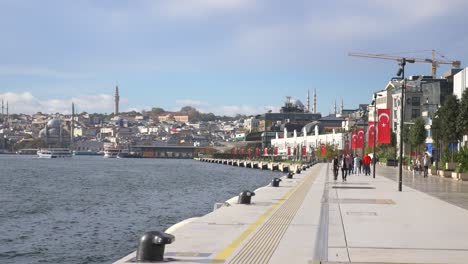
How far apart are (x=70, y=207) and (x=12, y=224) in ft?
34.1

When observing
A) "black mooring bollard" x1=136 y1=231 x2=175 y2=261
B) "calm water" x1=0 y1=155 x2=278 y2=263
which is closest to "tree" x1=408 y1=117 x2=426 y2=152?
"calm water" x1=0 y1=155 x2=278 y2=263

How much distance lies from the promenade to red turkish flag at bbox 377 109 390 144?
1604 centimetres

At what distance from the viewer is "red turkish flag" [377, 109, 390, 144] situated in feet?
150

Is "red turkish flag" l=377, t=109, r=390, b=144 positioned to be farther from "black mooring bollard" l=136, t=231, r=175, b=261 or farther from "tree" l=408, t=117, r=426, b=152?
"tree" l=408, t=117, r=426, b=152

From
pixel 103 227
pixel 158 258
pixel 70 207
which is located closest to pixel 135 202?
pixel 70 207

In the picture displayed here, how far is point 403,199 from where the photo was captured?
102 feet

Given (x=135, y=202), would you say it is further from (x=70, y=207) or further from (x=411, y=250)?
(x=411, y=250)

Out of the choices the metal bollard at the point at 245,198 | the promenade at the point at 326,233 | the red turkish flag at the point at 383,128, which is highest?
the red turkish flag at the point at 383,128

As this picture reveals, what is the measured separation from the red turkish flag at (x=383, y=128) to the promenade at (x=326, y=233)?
16044 mm

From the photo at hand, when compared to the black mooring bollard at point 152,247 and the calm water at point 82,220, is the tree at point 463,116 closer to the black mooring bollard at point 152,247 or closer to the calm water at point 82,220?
the calm water at point 82,220

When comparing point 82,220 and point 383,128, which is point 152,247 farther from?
point 383,128

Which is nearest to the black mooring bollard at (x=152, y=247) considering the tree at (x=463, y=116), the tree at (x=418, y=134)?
the tree at (x=463, y=116)

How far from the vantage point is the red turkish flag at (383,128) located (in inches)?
1797

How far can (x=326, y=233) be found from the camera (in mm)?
18156
